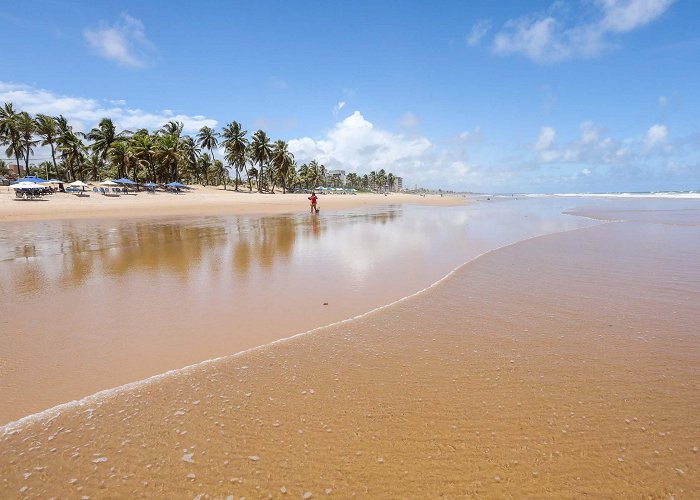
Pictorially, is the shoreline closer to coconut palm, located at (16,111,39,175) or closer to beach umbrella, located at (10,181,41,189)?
beach umbrella, located at (10,181,41,189)

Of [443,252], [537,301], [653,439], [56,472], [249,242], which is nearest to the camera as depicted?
[56,472]

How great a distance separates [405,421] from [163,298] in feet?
17.3

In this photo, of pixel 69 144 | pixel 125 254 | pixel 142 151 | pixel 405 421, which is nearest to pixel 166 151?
pixel 142 151

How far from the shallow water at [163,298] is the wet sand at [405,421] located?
615mm

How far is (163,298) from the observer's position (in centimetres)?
633

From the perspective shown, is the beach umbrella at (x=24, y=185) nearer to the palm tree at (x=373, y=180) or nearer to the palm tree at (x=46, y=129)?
the palm tree at (x=46, y=129)

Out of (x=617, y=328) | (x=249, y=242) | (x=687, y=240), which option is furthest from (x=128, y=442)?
(x=687, y=240)

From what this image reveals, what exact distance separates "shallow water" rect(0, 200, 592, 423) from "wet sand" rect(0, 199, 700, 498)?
24.2 inches

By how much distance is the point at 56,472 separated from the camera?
2.42 metres

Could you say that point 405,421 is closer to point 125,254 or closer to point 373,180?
point 125,254

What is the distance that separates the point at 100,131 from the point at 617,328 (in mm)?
81934

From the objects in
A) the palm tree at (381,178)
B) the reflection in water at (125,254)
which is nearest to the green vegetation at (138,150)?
the reflection in water at (125,254)

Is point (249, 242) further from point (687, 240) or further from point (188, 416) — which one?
point (687, 240)

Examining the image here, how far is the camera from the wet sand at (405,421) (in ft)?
7.64
